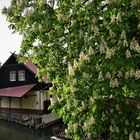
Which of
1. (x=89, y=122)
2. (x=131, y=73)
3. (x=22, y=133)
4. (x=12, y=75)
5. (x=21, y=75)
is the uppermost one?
(x=12, y=75)

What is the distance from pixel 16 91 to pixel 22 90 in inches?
46.4

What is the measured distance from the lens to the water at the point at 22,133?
25.8 m

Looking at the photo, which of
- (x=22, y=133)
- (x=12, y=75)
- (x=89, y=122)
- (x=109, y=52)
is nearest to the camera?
(x=109, y=52)

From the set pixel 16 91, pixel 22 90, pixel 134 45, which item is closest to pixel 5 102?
pixel 16 91

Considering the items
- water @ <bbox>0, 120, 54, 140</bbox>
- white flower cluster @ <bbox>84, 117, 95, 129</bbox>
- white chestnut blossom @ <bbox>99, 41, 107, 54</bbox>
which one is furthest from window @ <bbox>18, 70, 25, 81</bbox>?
white chestnut blossom @ <bbox>99, 41, 107, 54</bbox>

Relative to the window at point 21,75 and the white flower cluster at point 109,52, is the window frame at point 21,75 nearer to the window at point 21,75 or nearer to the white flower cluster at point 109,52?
the window at point 21,75

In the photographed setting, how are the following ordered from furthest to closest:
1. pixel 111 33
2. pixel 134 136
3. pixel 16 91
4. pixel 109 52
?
pixel 16 91 → pixel 134 136 → pixel 111 33 → pixel 109 52

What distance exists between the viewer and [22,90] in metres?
35.9

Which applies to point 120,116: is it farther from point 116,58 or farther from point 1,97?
point 1,97

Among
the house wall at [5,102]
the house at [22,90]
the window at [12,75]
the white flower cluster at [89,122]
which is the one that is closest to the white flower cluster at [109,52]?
the white flower cluster at [89,122]

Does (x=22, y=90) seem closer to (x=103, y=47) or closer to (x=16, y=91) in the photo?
(x=16, y=91)

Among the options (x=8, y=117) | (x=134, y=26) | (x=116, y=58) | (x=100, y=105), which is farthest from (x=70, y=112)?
(x=8, y=117)

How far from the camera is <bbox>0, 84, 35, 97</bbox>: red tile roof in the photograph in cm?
3506

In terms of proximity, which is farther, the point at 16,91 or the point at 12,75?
the point at 12,75
